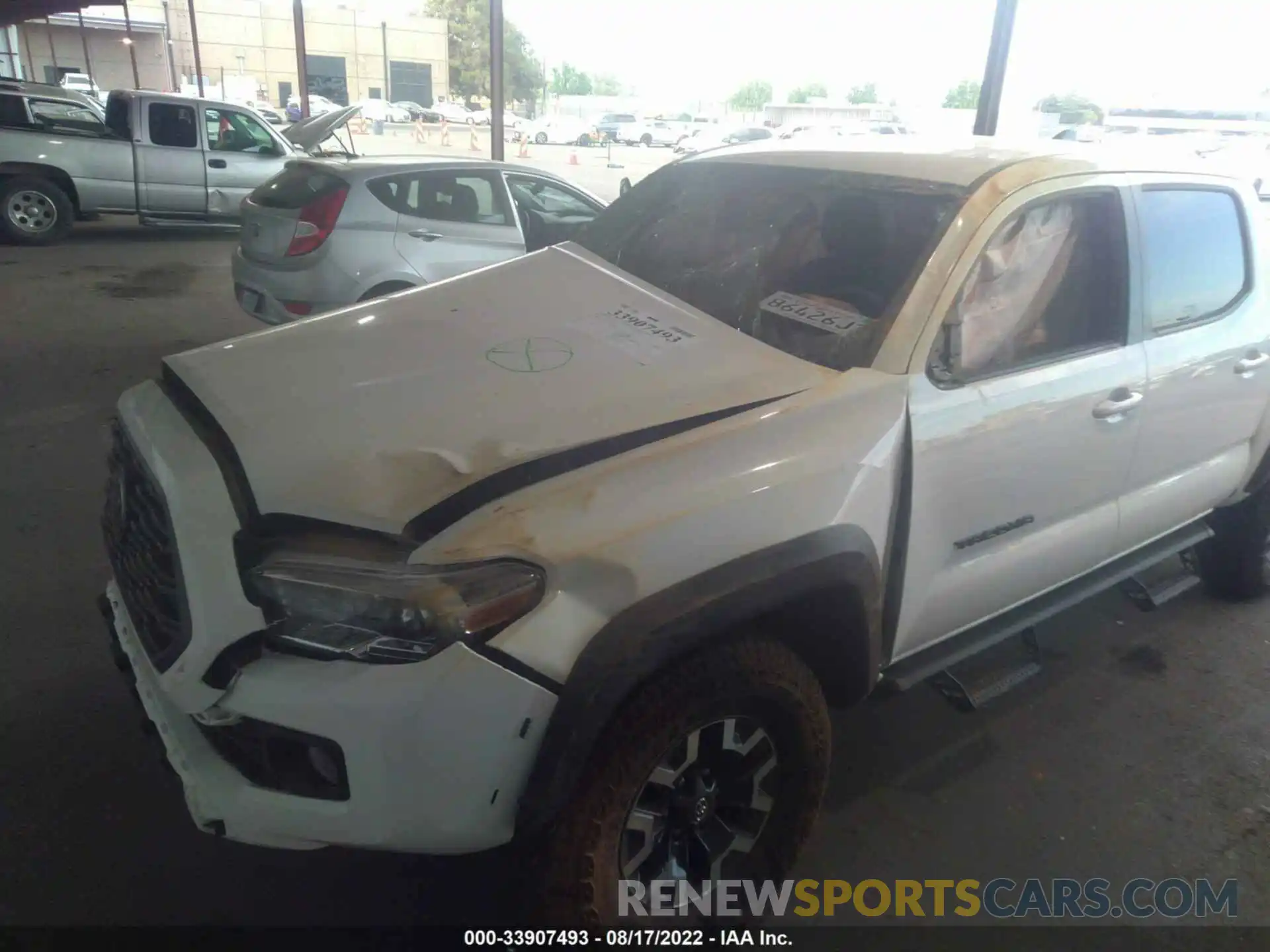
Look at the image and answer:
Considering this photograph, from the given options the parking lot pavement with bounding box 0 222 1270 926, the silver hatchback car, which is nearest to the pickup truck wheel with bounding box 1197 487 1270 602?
the parking lot pavement with bounding box 0 222 1270 926

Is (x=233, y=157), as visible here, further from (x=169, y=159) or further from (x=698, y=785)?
(x=698, y=785)

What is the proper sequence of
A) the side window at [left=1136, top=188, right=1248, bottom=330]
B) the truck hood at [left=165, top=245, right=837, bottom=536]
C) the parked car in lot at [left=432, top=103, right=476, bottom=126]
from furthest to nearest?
the parked car in lot at [left=432, top=103, right=476, bottom=126] < the side window at [left=1136, top=188, right=1248, bottom=330] < the truck hood at [left=165, top=245, right=837, bottom=536]

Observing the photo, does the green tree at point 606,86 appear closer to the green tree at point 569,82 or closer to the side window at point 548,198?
the green tree at point 569,82

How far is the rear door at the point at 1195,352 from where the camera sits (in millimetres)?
2820

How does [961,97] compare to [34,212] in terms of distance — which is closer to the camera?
[34,212]

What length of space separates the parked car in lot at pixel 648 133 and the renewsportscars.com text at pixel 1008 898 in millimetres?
25938

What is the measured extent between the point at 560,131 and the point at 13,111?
832 inches

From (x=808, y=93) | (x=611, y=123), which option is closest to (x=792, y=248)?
(x=808, y=93)

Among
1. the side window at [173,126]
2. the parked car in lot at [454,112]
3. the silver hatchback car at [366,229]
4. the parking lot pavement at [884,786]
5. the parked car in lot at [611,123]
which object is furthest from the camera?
the parked car in lot at [454,112]

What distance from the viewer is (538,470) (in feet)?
5.97

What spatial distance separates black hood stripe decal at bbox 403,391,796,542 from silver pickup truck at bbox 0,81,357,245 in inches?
403

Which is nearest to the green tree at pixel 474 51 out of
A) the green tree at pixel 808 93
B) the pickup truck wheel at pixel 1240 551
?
the green tree at pixel 808 93

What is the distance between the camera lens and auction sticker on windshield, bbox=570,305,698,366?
2316 mm

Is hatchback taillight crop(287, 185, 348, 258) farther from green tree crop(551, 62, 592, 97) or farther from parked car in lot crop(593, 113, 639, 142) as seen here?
green tree crop(551, 62, 592, 97)
